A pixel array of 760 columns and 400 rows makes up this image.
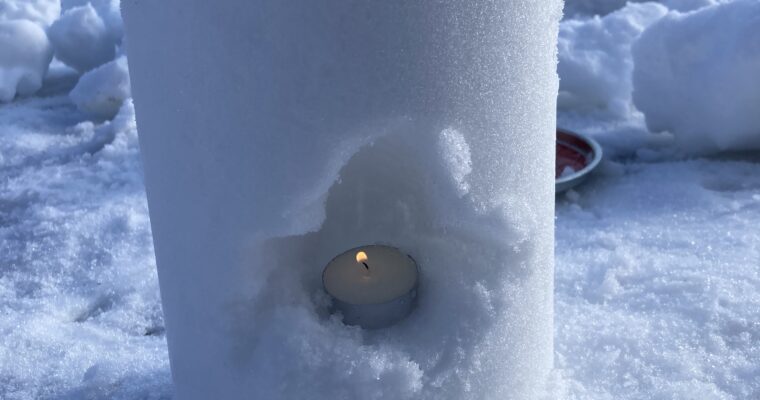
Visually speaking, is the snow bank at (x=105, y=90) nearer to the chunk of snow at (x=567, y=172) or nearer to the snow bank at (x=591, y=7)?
→ the chunk of snow at (x=567, y=172)

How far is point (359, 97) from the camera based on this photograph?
0.93 metres

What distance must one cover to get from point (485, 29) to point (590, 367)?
2.43ft

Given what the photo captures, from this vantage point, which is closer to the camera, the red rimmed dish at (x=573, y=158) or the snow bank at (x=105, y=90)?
the red rimmed dish at (x=573, y=158)

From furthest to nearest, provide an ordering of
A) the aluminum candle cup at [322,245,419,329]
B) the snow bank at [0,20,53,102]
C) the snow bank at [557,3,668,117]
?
the snow bank at [0,20,53,102], the snow bank at [557,3,668,117], the aluminum candle cup at [322,245,419,329]

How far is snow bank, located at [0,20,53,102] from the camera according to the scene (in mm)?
3107

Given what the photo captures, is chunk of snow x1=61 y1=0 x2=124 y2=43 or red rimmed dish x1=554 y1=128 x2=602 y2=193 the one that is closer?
red rimmed dish x1=554 y1=128 x2=602 y2=193

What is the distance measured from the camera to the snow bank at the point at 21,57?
10.2 feet

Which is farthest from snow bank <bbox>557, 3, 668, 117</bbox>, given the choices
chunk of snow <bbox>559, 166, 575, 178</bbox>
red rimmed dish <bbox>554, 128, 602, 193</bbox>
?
chunk of snow <bbox>559, 166, 575, 178</bbox>

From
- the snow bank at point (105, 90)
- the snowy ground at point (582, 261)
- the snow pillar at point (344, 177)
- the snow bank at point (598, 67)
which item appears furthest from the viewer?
the snow bank at point (105, 90)

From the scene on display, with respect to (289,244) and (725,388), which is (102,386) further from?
(725,388)

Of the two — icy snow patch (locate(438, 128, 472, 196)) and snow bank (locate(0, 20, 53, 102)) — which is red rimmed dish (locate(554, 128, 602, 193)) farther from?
snow bank (locate(0, 20, 53, 102))

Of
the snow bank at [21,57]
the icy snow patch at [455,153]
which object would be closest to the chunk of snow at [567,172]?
the icy snow patch at [455,153]

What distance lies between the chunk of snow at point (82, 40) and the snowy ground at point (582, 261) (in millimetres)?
426

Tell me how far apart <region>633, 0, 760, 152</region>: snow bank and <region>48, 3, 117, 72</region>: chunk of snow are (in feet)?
6.96
